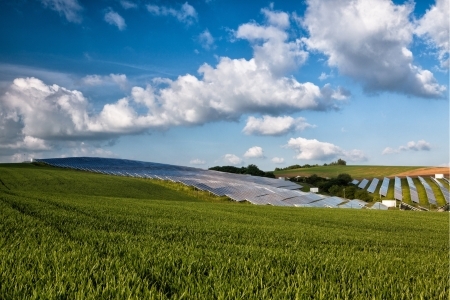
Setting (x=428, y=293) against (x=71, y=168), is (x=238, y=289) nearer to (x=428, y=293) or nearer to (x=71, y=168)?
(x=428, y=293)

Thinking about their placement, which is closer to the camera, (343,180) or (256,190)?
(256,190)

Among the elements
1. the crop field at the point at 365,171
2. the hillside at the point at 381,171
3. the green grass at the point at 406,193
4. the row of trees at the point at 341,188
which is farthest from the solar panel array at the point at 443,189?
the crop field at the point at 365,171

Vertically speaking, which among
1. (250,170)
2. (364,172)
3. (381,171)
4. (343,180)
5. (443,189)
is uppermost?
(381,171)

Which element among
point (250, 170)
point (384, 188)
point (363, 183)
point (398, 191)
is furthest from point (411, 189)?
point (250, 170)

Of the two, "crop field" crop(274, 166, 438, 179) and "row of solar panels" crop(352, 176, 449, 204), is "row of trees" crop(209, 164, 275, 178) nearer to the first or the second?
"crop field" crop(274, 166, 438, 179)

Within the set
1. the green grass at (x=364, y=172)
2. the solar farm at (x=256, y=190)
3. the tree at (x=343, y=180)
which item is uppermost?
the green grass at (x=364, y=172)

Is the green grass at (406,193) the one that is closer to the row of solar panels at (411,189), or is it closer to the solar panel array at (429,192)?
the row of solar panels at (411,189)

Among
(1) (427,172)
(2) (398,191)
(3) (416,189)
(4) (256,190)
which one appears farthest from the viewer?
(1) (427,172)

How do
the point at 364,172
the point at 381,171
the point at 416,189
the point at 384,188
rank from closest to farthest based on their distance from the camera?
the point at 416,189, the point at 384,188, the point at 381,171, the point at 364,172

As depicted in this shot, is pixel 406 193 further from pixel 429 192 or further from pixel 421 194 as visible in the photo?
pixel 429 192

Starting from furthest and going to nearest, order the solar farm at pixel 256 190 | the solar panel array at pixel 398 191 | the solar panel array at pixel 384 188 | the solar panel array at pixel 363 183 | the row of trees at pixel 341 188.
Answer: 1. the solar panel array at pixel 363 183
2. the row of trees at pixel 341 188
3. the solar panel array at pixel 384 188
4. the solar panel array at pixel 398 191
5. the solar farm at pixel 256 190

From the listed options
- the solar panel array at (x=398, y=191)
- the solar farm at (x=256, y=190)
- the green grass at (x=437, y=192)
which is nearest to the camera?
the solar farm at (x=256, y=190)

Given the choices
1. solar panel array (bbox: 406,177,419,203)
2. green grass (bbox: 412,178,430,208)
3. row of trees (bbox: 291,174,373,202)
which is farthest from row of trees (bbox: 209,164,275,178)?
green grass (bbox: 412,178,430,208)

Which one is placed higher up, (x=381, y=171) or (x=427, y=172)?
(x=427, y=172)
